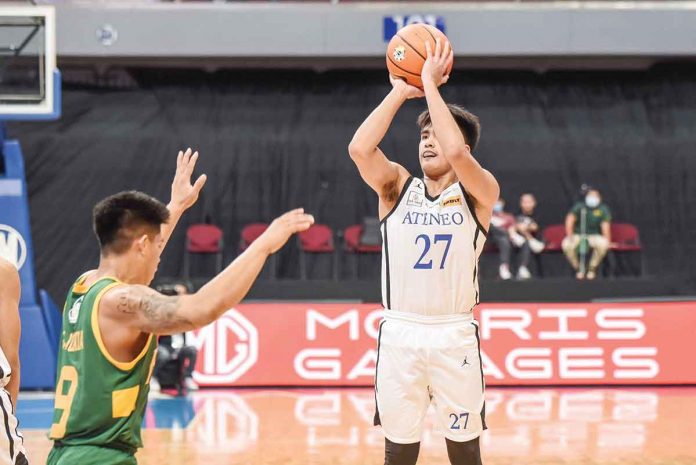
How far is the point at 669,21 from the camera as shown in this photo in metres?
15.5

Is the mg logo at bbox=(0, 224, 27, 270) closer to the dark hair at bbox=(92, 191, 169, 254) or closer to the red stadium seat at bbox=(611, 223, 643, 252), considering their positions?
the dark hair at bbox=(92, 191, 169, 254)

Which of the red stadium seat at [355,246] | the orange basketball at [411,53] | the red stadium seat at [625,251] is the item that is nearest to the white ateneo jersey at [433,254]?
the orange basketball at [411,53]

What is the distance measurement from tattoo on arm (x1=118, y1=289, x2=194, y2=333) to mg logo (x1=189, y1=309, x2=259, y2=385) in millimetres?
8103

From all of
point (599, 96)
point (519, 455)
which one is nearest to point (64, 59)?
point (599, 96)

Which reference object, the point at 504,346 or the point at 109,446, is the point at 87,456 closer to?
the point at 109,446

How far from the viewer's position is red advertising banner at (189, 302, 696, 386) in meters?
11.0

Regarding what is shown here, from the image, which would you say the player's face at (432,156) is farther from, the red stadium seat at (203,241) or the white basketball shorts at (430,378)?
the red stadium seat at (203,241)

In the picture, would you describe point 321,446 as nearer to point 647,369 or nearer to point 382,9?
point 647,369

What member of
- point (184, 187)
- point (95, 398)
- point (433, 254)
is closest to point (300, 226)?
point (95, 398)

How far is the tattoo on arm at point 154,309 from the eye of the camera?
2.87 meters

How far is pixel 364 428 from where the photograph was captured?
26.8 ft

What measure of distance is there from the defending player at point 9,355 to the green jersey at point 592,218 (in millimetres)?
12591

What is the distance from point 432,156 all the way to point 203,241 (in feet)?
37.9

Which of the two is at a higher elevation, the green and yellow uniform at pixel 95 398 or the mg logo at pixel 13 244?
the mg logo at pixel 13 244
